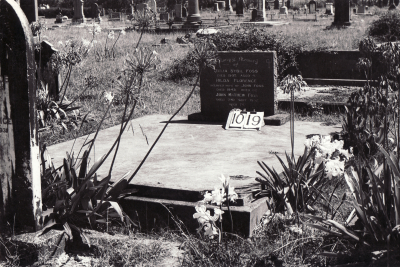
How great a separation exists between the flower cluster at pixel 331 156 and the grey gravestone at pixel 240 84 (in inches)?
145

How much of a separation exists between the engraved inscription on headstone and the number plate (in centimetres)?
33

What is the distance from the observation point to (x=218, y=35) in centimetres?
1304

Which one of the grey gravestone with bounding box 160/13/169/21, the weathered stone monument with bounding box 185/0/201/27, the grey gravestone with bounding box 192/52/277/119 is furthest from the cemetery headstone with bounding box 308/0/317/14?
the grey gravestone with bounding box 192/52/277/119

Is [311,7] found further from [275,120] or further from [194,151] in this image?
[194,151]

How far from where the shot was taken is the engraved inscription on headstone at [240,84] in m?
8.12

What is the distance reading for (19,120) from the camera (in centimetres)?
404

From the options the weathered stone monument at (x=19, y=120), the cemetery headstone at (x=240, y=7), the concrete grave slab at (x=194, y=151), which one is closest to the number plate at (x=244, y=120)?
the concrete grave slab at (x=194, y=151)

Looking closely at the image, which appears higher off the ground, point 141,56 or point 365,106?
point 141,56

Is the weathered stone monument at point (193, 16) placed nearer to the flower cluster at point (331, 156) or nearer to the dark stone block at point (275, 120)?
the dark stone block at point (275, 120)

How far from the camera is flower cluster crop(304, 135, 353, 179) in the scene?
4.03 m

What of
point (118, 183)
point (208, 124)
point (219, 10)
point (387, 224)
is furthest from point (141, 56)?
point (219, 10)

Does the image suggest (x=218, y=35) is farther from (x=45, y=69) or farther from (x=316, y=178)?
(x=316, y=178)

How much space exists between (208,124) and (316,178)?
135 inches

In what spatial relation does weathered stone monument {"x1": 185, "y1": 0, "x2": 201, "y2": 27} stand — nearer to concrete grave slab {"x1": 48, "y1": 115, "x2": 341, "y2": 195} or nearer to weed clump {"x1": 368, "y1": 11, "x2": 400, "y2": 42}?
weed clump {"x1": 368, "y1": 11, "x2": 400, "y2": 42}
